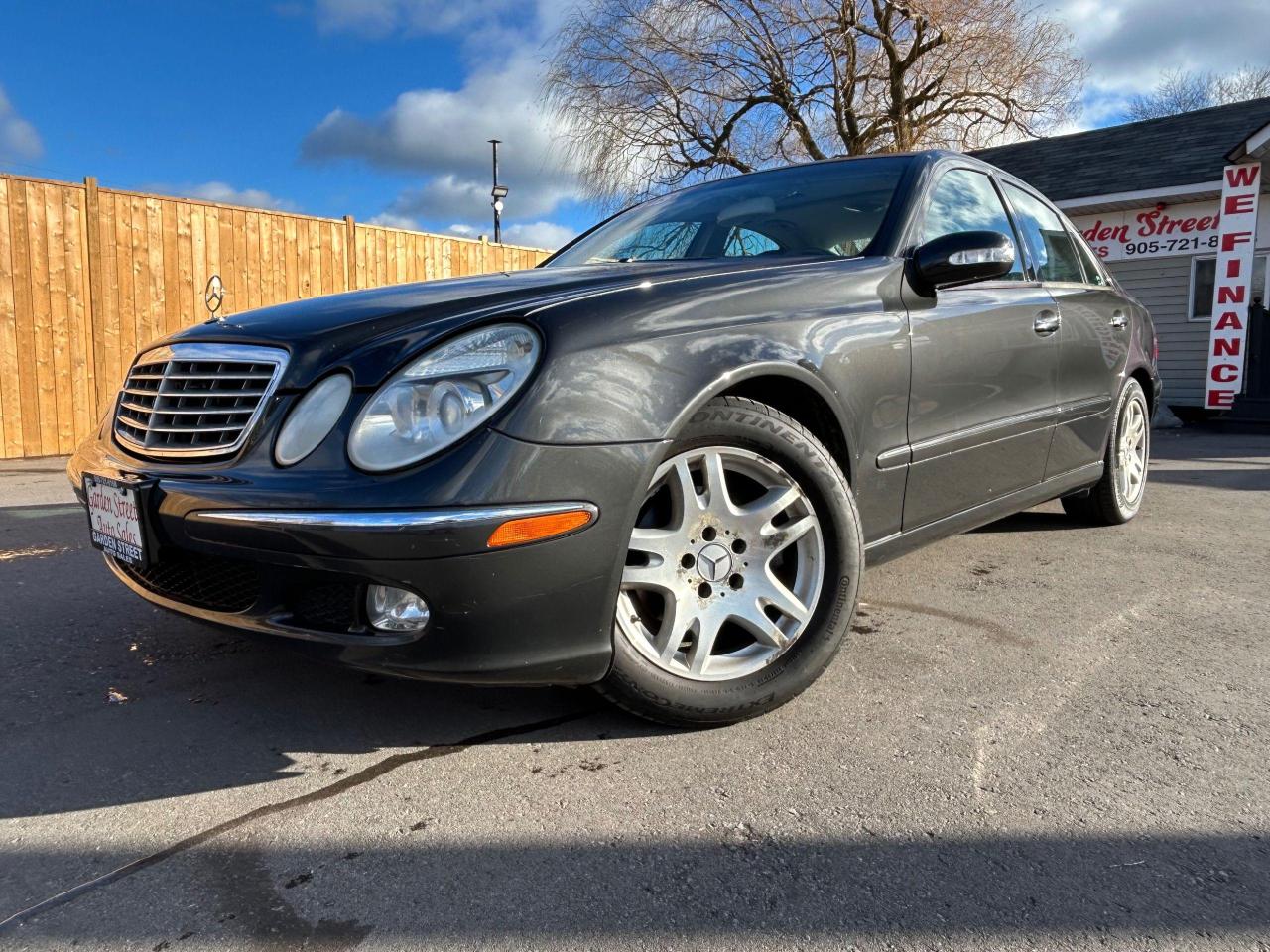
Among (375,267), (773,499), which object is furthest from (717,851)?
(375,267)

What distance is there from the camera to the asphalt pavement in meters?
1.55

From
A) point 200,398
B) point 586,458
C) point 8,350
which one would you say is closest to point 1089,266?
point 586,458

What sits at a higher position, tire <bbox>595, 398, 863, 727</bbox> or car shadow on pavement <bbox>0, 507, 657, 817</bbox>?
tire <bbox>595, 398, 863, 727</bbox>

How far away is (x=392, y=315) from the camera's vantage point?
2104mm

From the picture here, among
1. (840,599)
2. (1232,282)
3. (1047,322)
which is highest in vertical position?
(1232,282)

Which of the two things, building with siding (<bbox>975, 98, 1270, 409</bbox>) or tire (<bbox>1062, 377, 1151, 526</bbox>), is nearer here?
tire (<bbox>1062, 377, 1151, 526</bbox>)

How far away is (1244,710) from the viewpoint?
2.39 metres

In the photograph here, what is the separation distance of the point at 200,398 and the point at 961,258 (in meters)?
2.10

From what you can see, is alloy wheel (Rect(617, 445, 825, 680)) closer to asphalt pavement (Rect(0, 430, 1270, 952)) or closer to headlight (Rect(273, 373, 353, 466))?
asphalt pavement (Rect(0, 430, 1270, 952))

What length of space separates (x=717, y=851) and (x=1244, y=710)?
1558 mm

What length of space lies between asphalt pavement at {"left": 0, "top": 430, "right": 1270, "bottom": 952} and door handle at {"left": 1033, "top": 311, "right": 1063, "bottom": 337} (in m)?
1.07

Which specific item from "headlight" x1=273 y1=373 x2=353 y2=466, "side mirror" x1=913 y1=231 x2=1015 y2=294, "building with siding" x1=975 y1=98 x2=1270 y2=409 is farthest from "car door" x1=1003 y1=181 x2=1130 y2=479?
"building with siding" x1=975 y1=98 x2=1270 y2=409

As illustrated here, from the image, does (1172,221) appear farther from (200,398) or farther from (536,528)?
(200,398)

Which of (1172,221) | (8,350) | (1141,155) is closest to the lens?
(8,350)
